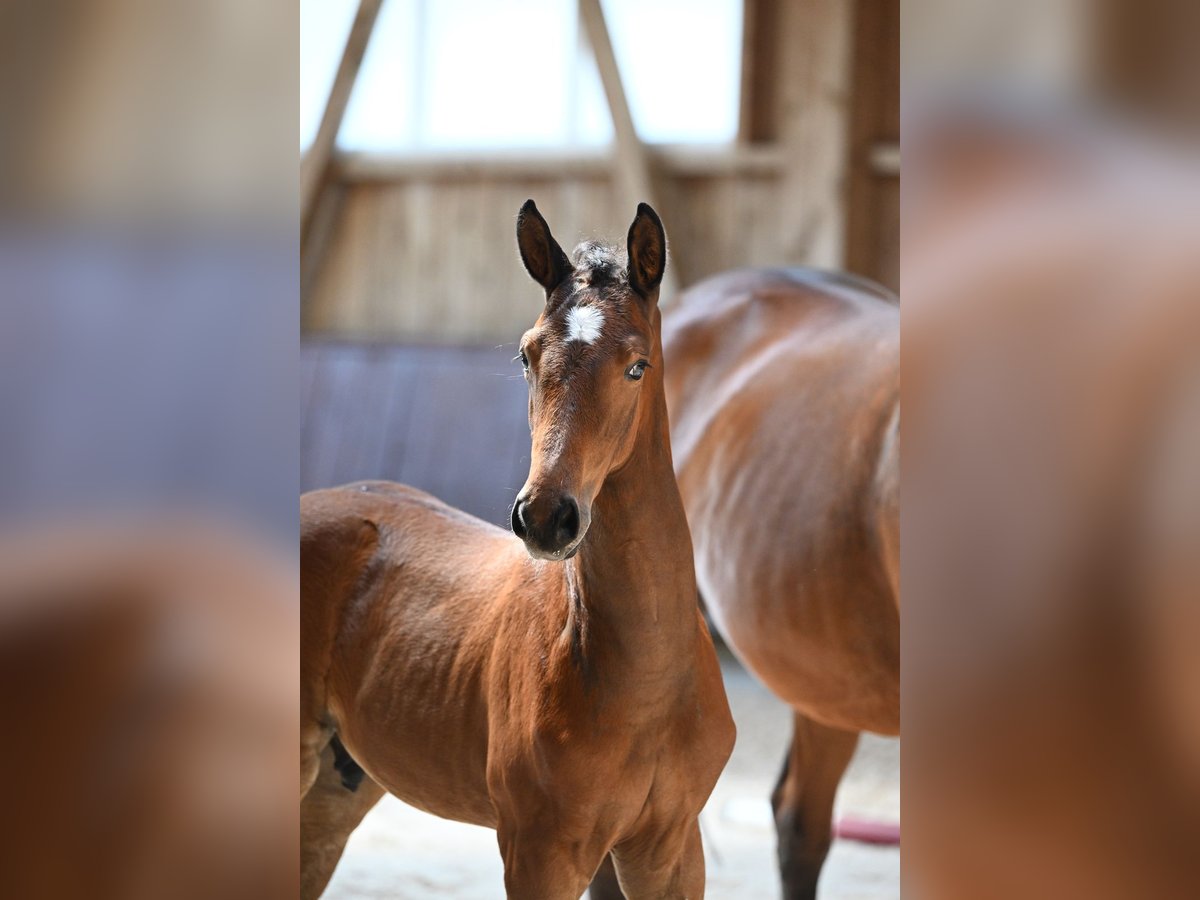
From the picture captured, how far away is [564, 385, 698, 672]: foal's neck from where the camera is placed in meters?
1.12

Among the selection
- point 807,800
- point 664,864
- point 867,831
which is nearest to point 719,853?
point 867,831

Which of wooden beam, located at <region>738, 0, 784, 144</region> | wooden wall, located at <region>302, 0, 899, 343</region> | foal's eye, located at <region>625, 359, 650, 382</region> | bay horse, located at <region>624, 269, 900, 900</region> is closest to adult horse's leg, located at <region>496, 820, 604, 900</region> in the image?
foal's eye, located at <region>625, 359, 650, 382</region>

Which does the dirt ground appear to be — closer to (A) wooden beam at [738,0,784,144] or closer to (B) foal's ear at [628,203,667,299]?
(B) foal's ear at [628,203,667,299]

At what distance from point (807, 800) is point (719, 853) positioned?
73cm

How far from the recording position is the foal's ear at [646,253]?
1044 millimetres

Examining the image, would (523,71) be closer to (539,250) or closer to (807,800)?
(807,800)

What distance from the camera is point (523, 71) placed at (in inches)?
186

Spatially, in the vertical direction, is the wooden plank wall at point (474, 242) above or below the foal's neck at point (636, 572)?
above

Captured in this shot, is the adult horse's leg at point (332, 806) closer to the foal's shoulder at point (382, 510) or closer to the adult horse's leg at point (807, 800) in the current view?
the foal's shoulder at point (382, 510)
